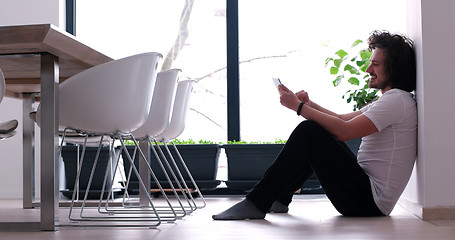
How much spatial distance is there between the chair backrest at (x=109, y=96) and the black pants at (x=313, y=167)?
65cm

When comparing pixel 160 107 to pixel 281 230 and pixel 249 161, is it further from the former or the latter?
pixel 249 161

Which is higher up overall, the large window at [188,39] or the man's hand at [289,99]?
the large window at [188,39]

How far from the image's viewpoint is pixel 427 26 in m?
2.89

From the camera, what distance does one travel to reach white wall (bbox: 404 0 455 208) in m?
2.86

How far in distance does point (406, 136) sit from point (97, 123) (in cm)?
142

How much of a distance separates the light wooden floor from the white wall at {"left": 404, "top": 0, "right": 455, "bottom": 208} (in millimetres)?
187

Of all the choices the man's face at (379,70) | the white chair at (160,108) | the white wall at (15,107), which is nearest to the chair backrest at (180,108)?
the white chair at (160,108)

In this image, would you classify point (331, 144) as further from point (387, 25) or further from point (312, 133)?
point (387, 25)

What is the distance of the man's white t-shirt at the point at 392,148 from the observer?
2904 millimetres

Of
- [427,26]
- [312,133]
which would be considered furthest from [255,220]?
[427,26]

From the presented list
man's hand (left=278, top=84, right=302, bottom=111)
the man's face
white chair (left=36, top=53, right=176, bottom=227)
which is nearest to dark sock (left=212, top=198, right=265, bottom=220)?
white chair (left=36, top=53, right=176, bottom=227)

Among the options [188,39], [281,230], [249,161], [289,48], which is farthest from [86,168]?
[281,230]

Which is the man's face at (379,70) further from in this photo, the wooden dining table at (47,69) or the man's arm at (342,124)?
the wooden dining table at (47,69)

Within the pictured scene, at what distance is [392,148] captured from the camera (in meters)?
2.95
